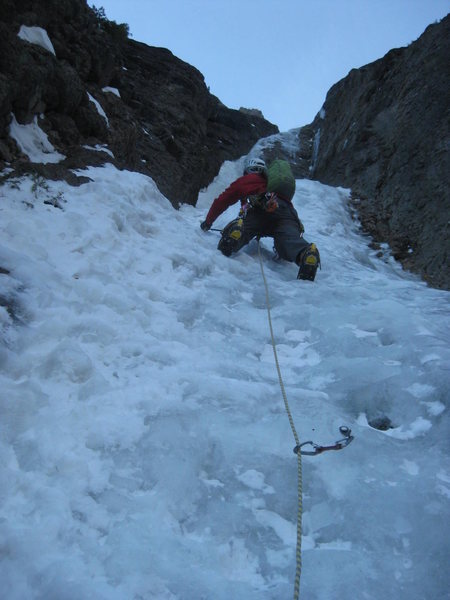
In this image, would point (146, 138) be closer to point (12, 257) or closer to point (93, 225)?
point (93, 225)

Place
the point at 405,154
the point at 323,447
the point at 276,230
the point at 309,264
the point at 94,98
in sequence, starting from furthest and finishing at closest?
the point at 405,154 < the point at 94,98 < the point at 276,230 < the point at 309,264 < the point at 323,447

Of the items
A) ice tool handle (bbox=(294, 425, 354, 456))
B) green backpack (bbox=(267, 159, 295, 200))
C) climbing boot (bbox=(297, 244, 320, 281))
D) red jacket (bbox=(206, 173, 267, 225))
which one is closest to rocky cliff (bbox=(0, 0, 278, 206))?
red jacket (bbox=(206, 173, 267, 225))

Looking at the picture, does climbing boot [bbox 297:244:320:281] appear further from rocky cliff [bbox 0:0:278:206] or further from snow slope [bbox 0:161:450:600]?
rocky cliff [bbox 0:0:278:206]

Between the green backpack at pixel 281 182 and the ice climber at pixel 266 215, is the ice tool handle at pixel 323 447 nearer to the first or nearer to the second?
the ice climber at pixel 266 215

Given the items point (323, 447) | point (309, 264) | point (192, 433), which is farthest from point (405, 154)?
point (192, 433)

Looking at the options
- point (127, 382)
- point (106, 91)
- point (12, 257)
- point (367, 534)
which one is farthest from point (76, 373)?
point (106, 91)

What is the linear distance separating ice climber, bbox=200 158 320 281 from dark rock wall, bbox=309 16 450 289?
2.29 meters

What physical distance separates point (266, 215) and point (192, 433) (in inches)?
176

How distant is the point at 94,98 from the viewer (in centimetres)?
834

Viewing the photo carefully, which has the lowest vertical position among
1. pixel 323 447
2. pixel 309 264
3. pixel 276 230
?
pixel 323 447

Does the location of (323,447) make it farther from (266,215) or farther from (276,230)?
(266,215)

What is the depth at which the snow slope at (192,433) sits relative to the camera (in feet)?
5.57

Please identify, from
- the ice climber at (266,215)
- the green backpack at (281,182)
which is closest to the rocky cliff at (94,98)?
the ice climber at (266,215)

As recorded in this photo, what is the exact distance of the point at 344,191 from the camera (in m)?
11.5
